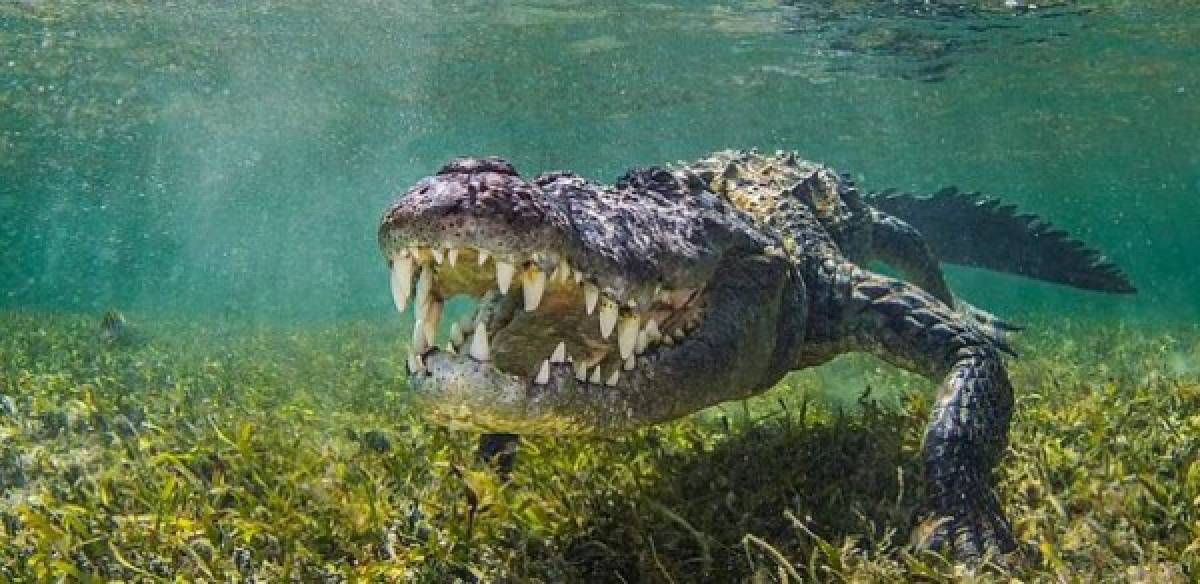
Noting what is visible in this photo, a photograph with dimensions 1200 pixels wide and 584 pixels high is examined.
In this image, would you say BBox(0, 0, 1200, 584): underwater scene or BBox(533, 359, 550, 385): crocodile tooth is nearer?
BBox(533, 359, 550, 385): crocodile tooth

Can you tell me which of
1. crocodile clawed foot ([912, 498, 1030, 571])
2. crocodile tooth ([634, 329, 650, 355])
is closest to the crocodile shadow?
crocodile clawed foot ([912, 498, 1030, 571])

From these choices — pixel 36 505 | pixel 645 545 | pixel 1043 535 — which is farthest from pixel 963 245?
pixel 36 505

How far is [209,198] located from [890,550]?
5746 cm

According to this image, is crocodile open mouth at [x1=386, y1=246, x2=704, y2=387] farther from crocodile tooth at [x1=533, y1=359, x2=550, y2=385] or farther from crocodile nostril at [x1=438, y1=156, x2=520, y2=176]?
crocodile nostril at [x1=438, y1=156, x2=520, y2=176]

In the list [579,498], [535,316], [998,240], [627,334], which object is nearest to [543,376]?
[627,334]

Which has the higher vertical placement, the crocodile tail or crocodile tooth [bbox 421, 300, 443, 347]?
crocodile tooth [bbox 421, 300, 443, 347]

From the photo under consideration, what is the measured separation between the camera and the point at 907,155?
39.3 m

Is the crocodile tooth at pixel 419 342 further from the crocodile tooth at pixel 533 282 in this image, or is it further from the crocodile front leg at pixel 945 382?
the crocodile front leg at pixel 945 382

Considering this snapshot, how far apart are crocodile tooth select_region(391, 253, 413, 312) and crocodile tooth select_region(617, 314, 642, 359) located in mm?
688

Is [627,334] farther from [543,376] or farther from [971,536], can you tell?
[971,536]

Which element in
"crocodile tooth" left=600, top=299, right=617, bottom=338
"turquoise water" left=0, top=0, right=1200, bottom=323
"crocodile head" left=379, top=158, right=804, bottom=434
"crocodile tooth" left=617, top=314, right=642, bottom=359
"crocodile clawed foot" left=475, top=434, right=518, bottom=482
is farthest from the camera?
"turquoise water" left=0, top=0, right=1200, bottom=323

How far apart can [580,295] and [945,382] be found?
5.30 feet

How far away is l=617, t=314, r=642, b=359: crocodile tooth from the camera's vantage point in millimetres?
3051

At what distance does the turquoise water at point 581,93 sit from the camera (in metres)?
19.5
